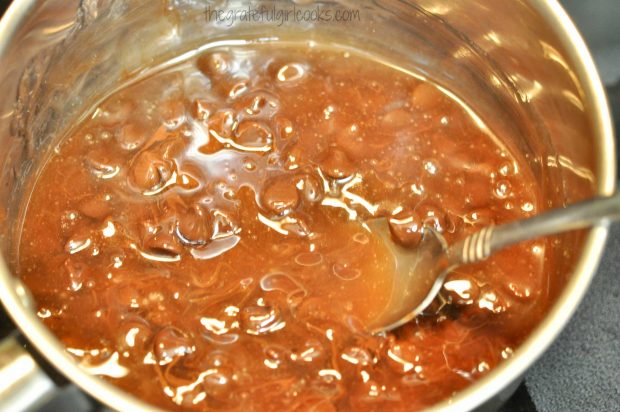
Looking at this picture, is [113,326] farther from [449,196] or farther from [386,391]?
[449,196]

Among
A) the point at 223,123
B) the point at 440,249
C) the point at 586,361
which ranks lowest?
the point at 586,361

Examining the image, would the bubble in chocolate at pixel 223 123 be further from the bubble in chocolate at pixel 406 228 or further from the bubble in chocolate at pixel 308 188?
the bubble in chocolate at pixel 406 228

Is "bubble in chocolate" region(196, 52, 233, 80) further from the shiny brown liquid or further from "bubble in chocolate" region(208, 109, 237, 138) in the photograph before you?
"bubble in chocolate" region(208, 109, 237, 138)

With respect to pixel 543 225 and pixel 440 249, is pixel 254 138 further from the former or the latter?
pixel 543 225

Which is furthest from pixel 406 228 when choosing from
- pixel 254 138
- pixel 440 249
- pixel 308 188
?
pixel 254 138

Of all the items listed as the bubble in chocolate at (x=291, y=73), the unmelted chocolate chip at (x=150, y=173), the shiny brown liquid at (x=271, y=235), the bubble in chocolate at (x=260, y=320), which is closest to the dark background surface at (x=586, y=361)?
the shiny brown liquid at (x=271, y=235)

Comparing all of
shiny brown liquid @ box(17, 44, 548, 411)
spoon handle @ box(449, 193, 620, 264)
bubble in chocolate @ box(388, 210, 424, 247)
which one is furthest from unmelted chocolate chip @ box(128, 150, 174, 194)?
spoon handle @ box(449, 193, 620, 264)
